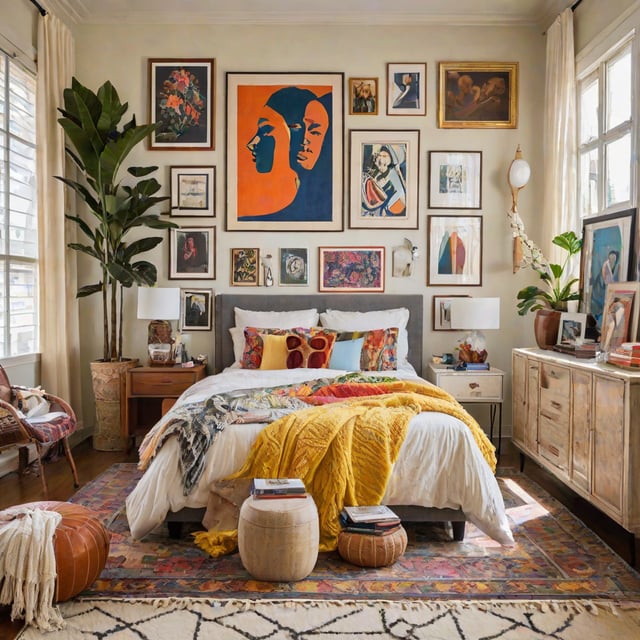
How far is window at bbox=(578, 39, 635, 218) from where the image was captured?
390cm

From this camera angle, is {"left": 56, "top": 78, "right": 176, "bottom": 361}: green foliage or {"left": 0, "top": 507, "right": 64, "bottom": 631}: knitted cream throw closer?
{"left": 0, "top": 507, "right": 64, "bottom": 631}: knitted cream throw

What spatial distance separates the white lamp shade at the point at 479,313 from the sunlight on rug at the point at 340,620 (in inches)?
95.9

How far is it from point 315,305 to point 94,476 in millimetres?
2113

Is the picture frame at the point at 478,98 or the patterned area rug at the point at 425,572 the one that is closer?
the patterned area rug at the point at 425,572

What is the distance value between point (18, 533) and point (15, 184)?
9.48 feet

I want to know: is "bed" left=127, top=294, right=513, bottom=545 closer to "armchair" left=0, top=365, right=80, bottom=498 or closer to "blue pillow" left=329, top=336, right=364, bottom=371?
"armchair" left=0, top=365, right=80, bottom=498

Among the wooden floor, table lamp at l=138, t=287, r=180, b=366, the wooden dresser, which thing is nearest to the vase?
the wooden dresser

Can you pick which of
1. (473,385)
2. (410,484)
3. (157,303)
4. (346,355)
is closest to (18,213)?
(157,303)

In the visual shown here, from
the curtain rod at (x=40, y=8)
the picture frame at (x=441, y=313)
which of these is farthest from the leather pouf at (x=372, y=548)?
the curtain rod at (x=40, y=8)

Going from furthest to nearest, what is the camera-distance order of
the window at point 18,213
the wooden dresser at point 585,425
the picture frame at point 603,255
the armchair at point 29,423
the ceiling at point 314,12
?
the ceiling at point 314,12, the window at point 18,213, the picture frame at point 603,255, the armchair at point 29,423, the wooden dresser at point 585,425

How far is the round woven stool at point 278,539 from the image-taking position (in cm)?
242

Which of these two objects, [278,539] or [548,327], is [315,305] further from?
[278,539]

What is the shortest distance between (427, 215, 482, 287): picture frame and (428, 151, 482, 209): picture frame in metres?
0.12

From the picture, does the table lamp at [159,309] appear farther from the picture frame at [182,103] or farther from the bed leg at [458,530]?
the bed leg at [458,530]
